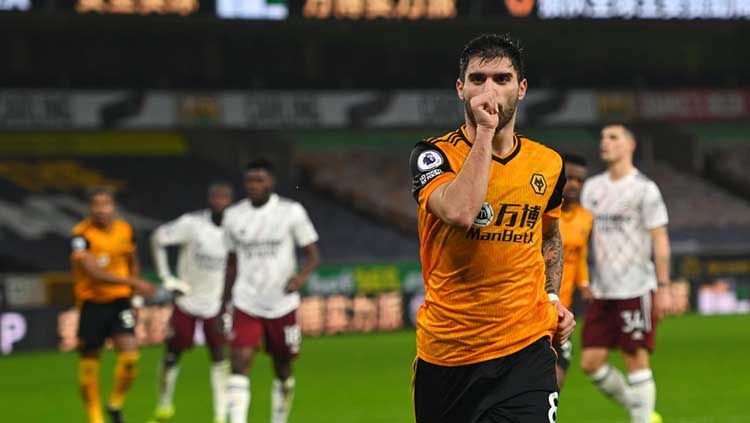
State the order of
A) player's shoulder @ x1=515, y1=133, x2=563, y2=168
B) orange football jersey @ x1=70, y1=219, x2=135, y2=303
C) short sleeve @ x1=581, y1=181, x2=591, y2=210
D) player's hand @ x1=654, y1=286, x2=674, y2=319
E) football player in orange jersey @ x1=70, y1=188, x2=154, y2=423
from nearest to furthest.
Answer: player's shoulder @ x1=515, y1=133, x2=563, y2=168, player's hand @ x1=654, y1=286, x2=674, y2=319, short sleeve @ x1=581, y1=181, x2=591, y2=210, football player in orange jersey @ x1=70, y1=188, x2=154, y2=423, orange football jersey @ x1=70, y1=219, x2=135, y2=303

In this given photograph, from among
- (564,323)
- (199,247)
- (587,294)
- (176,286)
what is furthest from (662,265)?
(199,247)

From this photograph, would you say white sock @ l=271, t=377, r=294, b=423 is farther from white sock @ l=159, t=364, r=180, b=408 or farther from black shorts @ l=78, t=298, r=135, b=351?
white sock @ l=159, t=364, r=180, b=408

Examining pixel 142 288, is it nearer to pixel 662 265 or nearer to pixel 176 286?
pixel 176 286

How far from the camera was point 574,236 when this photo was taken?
10.7 meters

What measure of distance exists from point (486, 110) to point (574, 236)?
230 inches

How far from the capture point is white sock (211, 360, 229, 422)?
12.4 meters

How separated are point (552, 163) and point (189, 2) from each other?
18.1 metres

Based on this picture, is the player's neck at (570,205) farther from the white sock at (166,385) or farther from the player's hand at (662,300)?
the white sock at (166,385)

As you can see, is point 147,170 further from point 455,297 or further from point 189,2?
point 455,297

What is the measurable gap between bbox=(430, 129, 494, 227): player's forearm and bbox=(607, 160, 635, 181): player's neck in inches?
225

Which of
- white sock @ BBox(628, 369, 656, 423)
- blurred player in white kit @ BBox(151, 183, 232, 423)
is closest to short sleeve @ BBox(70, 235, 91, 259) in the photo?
blurred player in white kit @ BBox(151, 183, 232, 423)

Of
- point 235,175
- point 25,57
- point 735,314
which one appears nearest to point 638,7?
point 735,314

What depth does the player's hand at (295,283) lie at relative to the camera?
10859 millimetres

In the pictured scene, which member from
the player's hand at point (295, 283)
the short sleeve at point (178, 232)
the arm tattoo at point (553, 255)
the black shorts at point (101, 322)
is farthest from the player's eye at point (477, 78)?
the short sleeve at point (178, 232)
